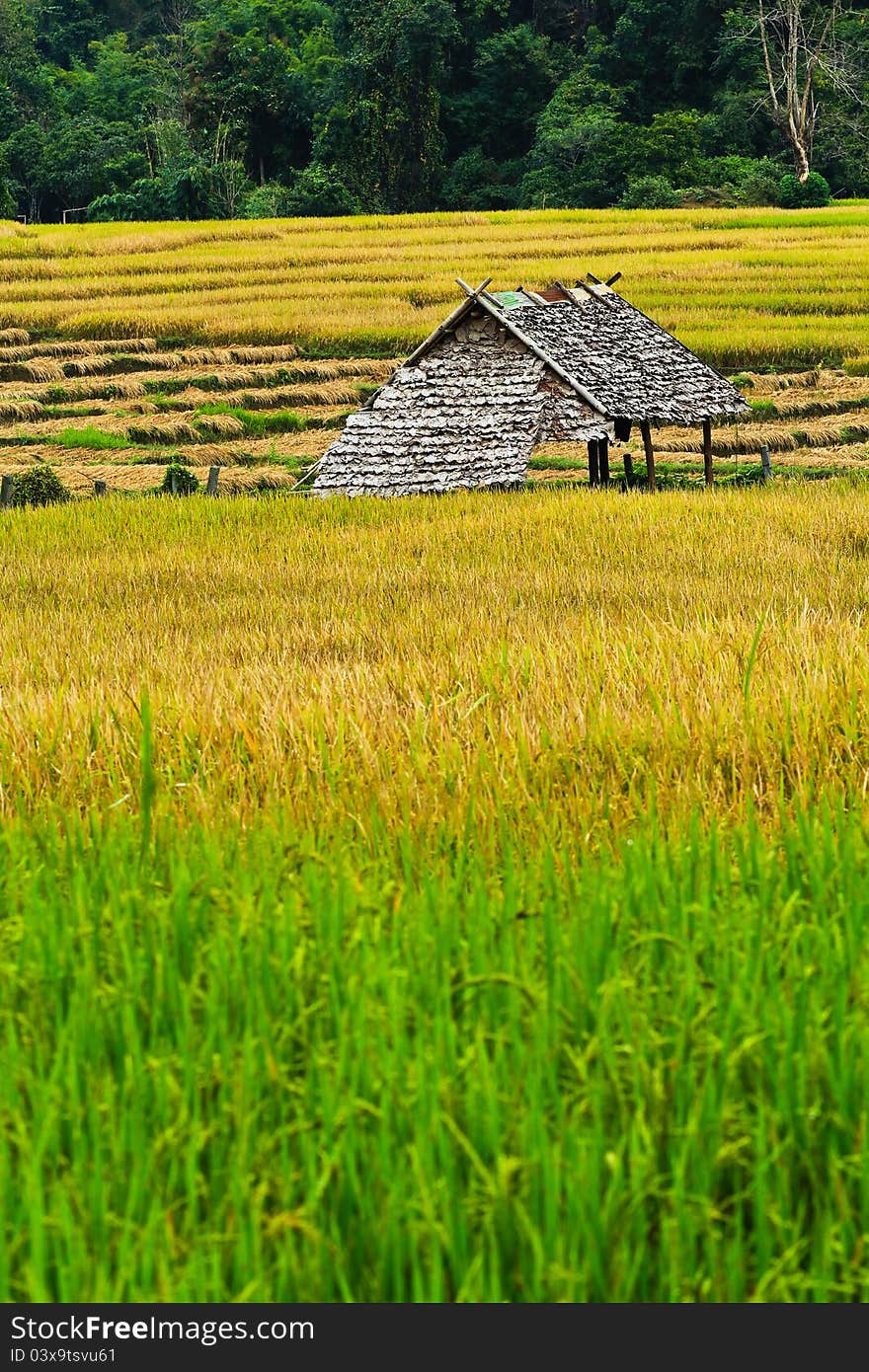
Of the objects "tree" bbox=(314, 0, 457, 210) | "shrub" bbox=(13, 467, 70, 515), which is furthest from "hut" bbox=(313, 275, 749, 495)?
"tree" bbox=(314, 0, 457, 210)

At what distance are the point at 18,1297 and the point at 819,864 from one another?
1494 mm

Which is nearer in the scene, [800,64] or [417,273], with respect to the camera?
[417,273]

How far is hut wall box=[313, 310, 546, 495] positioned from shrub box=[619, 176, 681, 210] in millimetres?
33780

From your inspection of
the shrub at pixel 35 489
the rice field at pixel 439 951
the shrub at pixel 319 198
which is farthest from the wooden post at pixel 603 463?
the shrub at pixel 319 198

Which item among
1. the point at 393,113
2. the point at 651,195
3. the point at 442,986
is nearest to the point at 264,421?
the point at 442,986

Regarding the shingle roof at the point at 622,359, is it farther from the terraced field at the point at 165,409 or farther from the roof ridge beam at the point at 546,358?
the terraced field at the point at 165,409

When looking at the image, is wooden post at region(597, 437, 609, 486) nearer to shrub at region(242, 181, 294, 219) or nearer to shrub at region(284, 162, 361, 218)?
shrub at region(242, 181, 294, 219)

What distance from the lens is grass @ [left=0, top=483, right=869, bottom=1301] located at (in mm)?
1524

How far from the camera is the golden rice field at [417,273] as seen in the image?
2644 cm

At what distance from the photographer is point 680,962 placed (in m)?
2.05

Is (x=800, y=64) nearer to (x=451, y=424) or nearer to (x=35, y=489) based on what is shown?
(x=451, y=424)

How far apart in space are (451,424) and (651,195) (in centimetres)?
3566

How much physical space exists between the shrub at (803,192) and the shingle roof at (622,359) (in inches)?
1348

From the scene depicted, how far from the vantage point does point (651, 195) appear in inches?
1919
